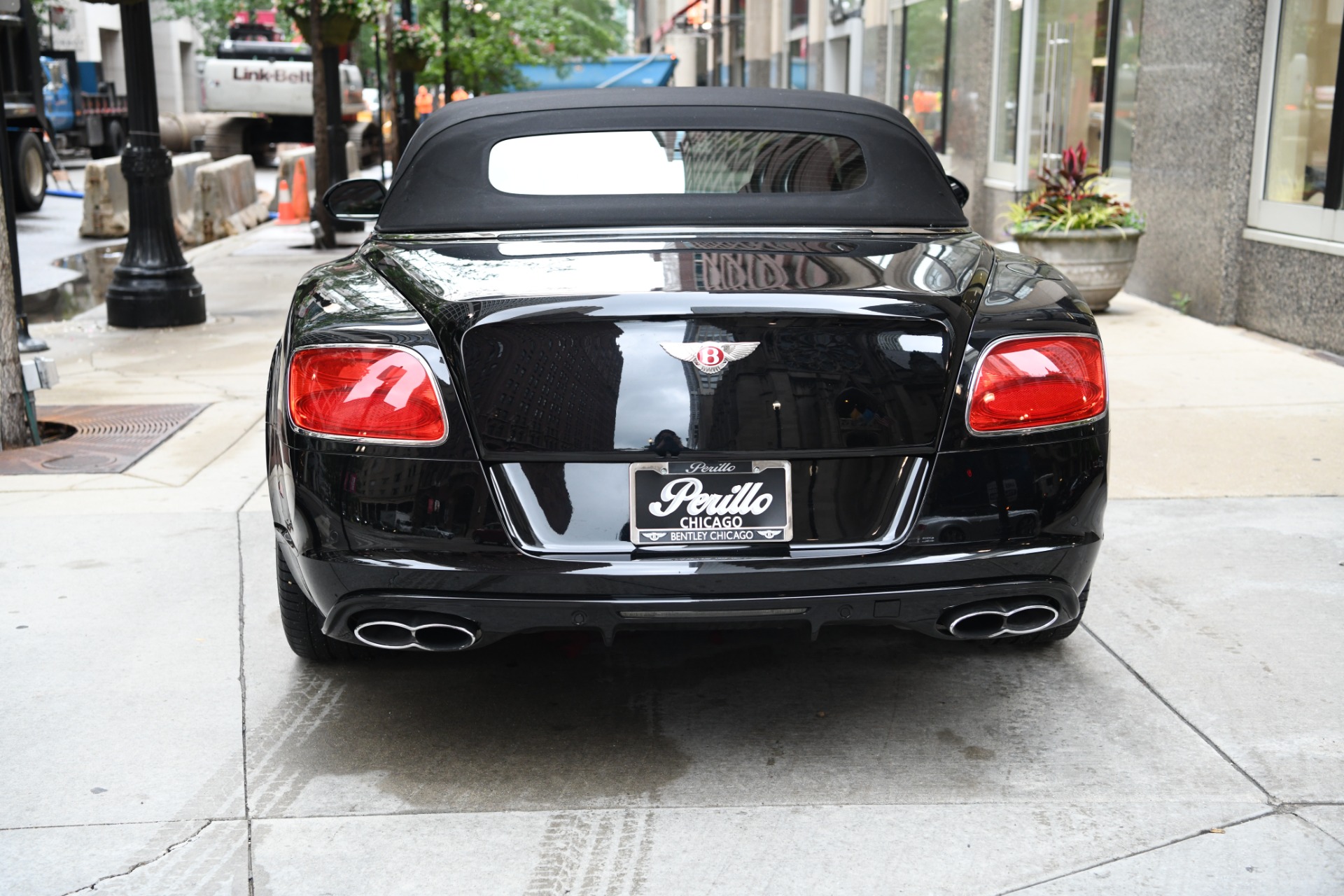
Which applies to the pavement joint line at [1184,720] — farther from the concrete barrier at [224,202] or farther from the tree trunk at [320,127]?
the concrete barrier at [224,202]

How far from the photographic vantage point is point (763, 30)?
117 feet

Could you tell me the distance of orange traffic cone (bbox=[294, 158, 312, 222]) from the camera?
70.3 feet

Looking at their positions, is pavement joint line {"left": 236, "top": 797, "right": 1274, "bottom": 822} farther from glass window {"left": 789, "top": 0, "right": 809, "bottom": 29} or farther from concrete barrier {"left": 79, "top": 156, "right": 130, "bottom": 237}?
glass window {"left": 789, "top": 0, "right": 809, "bottom": 29}

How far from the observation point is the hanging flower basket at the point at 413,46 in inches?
822

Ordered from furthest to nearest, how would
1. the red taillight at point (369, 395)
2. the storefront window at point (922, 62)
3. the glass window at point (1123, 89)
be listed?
the storefront window at point (922, 62) < the glass window at point (1123, 89) < the red taillight at point (369, 395)

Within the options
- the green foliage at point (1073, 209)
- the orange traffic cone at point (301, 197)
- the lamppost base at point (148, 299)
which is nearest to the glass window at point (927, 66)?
the green foliage at point (1073, 209)

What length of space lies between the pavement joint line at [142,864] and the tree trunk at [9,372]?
4182 millimetres

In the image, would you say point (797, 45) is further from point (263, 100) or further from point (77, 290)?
point (77, 290)

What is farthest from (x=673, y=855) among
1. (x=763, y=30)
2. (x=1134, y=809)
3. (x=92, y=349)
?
(x=763, y=30)

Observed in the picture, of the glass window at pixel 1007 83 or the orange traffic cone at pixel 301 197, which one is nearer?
the glass window at pixel 1007 83

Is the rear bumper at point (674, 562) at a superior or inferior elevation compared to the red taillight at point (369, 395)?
inferior

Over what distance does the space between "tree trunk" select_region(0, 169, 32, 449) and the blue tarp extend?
70.2 feet

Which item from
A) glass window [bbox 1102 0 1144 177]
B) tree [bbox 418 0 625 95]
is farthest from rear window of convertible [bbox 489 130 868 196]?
tree [bbox 418 0 625 95]

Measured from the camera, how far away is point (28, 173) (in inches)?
828
